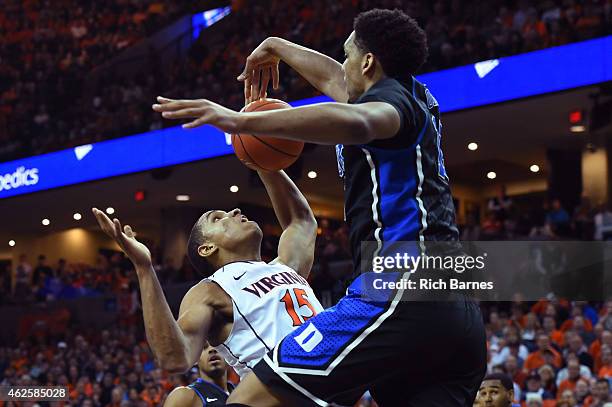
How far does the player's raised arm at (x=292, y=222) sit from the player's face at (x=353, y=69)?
1.35 m

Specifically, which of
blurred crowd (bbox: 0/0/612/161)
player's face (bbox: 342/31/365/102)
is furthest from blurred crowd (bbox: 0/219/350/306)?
player's face (bbox: 342/31/365/102)

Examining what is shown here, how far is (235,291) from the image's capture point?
4.04 metres

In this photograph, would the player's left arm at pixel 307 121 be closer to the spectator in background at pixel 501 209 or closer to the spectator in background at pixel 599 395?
the spectator in background at pixel 599 395

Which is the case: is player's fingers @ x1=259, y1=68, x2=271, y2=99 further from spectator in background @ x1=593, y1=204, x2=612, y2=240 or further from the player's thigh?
spectator in background @ x1=593, y1=204, x2=612, y2=240

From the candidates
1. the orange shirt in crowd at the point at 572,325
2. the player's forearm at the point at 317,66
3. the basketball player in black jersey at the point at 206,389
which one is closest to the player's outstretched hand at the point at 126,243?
the player's forearm at the point at 317,66

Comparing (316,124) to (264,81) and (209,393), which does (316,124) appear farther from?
(209,393)

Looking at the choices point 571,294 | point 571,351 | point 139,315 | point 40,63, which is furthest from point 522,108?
point 40,63

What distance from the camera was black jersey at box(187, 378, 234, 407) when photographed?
5.76m

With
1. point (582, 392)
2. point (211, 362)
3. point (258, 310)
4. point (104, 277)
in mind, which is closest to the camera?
point (258, 310)

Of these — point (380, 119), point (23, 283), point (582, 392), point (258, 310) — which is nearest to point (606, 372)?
point (582, 392)

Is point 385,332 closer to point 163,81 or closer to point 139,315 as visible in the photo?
point 139,315

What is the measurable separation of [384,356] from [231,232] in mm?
1665

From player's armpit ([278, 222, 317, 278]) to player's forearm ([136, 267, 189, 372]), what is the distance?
1.20m

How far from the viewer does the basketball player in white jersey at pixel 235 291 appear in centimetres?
350
